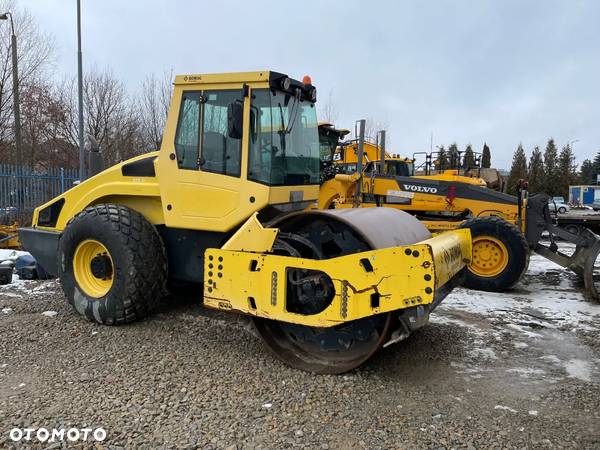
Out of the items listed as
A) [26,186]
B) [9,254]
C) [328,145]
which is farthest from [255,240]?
[26,186]

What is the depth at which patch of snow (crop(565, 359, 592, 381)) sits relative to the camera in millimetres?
4246

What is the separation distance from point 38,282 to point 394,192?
613cm

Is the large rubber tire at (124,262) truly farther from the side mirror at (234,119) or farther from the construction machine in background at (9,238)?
the construction machine in background at (9,238)

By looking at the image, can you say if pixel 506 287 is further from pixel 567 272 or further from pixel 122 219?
pixel 122 219

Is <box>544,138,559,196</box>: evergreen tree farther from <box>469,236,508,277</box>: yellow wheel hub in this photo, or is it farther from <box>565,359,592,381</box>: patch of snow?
<box>565,359,592,381</box>: patch of snow

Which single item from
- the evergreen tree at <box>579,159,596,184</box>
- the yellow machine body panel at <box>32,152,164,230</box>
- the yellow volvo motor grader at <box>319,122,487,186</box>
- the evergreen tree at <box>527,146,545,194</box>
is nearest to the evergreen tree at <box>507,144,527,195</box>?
the evergreen tree at <box>527,146,545,194</box>

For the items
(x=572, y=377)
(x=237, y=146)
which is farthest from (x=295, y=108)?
(x=572, y=377)

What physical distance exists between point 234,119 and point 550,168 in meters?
61.2

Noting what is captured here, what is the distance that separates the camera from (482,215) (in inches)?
356

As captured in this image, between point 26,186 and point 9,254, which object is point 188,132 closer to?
point 9,254

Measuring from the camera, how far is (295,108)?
500 cm

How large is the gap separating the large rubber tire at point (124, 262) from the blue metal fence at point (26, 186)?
10.00 meters

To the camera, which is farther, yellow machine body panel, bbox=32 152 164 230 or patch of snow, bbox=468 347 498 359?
yellow machine body panel, bbox=32 152 164 230

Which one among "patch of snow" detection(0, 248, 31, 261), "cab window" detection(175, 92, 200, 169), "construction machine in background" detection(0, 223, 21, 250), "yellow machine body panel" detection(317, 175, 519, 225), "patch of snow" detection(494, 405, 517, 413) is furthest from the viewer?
"construction machine in background" detection(0, 223, 21, 250)
